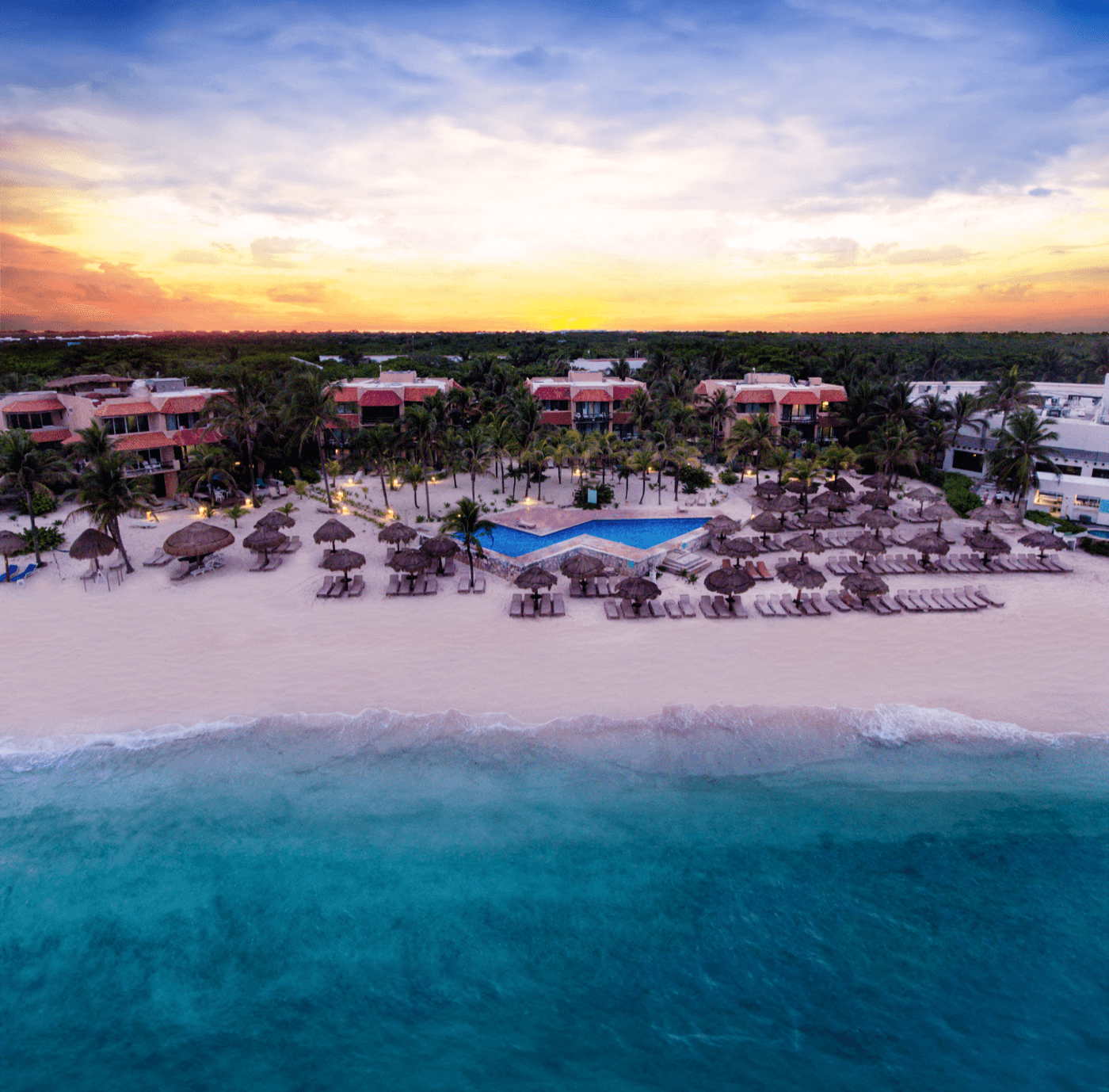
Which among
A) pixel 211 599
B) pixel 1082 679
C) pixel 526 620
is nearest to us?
pixel 1082 679

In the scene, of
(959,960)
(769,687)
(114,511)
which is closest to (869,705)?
(769,687)

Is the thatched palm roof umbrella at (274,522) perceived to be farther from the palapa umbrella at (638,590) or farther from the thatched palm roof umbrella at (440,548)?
the palapa umbrella at (638,590)

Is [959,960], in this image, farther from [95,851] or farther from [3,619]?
[3,619]

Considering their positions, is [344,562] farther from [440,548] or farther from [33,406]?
[33,406]

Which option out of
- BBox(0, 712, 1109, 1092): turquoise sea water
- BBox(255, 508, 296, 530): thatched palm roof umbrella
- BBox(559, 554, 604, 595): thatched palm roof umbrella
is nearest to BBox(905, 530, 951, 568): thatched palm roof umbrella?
BBox(0, 712, 1109, 1092): turquoise sea water

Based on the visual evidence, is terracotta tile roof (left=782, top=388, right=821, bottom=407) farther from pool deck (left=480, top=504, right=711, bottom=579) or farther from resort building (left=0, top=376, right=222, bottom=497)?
resort building (left=0, top=376, right=222, bottom=497)

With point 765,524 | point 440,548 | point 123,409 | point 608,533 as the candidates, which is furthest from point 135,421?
point 765,524
